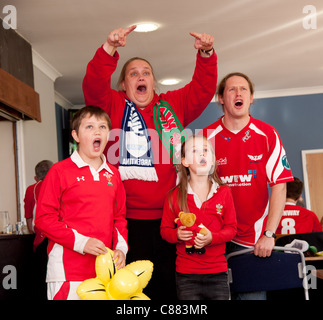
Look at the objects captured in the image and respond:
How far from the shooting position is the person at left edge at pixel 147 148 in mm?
1879

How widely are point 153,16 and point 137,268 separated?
9.91 ft

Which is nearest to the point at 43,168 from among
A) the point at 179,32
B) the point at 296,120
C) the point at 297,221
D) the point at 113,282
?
the point at 179,32

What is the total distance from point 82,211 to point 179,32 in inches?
126

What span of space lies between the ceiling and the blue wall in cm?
108

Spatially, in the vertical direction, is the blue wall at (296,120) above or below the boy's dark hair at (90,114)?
above

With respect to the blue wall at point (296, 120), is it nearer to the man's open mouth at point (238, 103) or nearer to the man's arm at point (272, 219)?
the man's open mouth at point (238, 103)

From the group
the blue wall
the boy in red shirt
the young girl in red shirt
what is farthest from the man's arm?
the blue wall

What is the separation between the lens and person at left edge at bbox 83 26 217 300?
74.0 inches

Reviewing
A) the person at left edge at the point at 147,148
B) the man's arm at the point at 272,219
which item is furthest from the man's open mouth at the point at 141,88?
the man's arm at the point at 272,219

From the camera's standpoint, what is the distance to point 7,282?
7.02 feet

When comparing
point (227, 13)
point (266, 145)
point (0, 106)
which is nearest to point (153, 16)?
point (227, 13)

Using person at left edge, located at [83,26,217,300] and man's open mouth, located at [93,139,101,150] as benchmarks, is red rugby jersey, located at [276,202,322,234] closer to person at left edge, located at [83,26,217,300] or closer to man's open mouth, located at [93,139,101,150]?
person at left edge, located at [83,26,217,300]

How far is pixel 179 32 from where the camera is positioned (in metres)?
4.52

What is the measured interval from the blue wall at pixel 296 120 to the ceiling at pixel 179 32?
108 cm
